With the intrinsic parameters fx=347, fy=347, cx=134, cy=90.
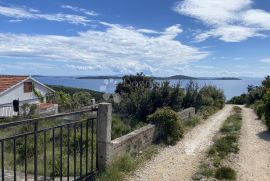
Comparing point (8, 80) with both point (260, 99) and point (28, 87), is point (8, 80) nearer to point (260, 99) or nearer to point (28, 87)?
point (28, 87)

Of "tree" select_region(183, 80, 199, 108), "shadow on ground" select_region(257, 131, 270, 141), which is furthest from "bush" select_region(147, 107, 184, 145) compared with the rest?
"tree" select_region(183, 80, 199, 108)

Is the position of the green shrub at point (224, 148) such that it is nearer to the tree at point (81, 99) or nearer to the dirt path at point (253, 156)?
the dirt path at point (253, 156)

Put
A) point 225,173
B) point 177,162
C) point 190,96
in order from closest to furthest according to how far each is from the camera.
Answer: point 225,173 < point 177,162 < point 190,96

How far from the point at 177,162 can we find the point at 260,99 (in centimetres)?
2458

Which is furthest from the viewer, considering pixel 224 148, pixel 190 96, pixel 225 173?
pixel 190 96

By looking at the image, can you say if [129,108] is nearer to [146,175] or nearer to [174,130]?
[174,130]

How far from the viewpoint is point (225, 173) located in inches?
288

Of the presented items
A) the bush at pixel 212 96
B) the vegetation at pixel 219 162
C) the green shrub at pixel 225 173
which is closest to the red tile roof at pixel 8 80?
the bush at pixel 212 96

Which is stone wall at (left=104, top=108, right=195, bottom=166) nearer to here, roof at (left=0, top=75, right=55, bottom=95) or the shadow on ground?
the shadow on ground

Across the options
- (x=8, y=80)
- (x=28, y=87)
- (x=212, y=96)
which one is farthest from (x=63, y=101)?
(x=28, y=87)

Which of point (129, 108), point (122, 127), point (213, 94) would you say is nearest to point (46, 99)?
point (213, 94)

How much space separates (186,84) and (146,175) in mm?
13311

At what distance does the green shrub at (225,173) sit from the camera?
281 inches

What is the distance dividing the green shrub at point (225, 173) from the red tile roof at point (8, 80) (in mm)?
30466
